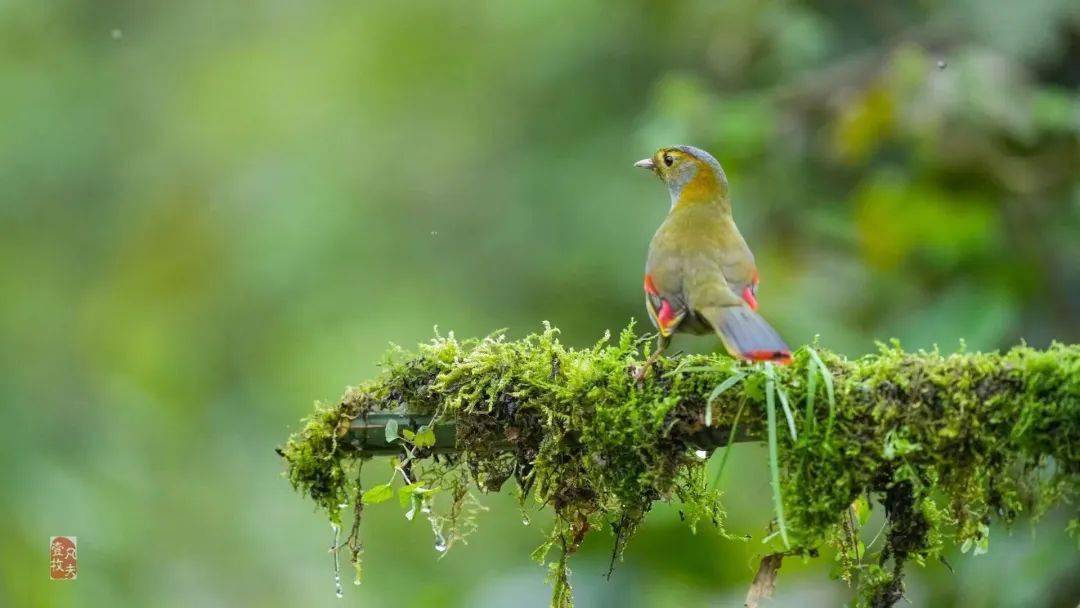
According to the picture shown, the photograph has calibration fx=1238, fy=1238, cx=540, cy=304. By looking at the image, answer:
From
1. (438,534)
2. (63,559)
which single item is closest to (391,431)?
(438,534)

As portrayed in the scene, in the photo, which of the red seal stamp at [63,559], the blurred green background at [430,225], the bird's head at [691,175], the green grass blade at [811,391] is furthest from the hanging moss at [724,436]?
the red seal stamp at [63,559]

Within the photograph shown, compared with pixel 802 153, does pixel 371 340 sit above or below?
above

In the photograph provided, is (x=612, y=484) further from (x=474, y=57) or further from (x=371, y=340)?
(x=474, y=57)

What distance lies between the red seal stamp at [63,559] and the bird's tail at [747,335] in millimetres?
3066

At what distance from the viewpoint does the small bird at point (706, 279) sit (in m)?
2.74

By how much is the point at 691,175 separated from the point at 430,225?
6008mm

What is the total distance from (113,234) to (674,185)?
7.58m

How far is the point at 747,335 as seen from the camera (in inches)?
107

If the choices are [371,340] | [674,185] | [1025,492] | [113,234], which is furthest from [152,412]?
[1025,492]

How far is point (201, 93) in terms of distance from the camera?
11.2 meters

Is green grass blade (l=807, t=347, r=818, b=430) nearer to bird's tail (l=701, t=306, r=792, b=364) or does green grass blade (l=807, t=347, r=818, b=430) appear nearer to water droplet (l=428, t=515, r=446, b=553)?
bird's tail (l=701, t=306, r=792, b=364)

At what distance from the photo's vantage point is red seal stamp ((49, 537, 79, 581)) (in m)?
4.86

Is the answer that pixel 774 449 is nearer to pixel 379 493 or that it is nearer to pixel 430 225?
pixel 379 493

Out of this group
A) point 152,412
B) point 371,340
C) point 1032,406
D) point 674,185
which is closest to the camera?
point 1032,406
